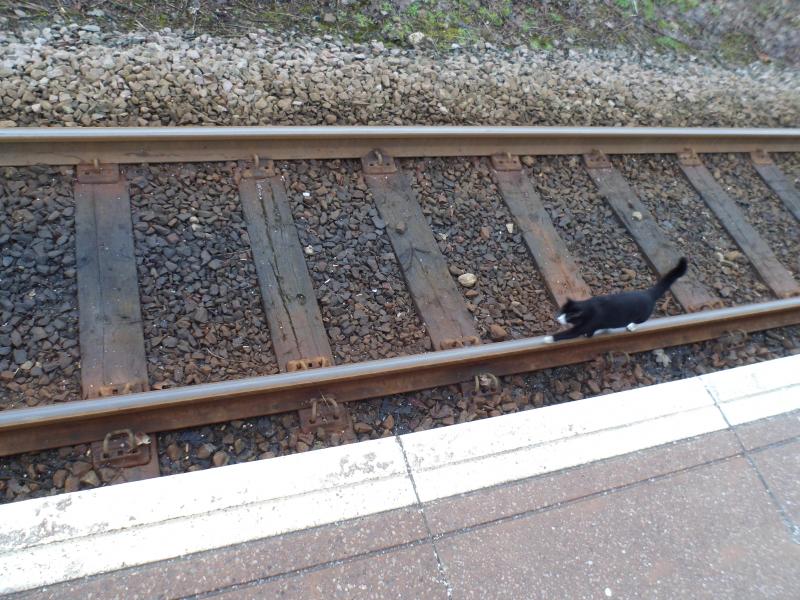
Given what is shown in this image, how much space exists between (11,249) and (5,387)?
905 mm

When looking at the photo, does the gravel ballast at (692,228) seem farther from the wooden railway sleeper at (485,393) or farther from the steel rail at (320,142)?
the wooden railway sleeper at (485,393)

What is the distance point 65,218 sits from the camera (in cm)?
372

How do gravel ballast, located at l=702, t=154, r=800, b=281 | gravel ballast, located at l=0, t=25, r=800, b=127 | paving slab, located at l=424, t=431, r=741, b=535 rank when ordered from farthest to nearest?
gravel ballast, located at l=702, t=154, r=800, b=281 < gravel ballast, located at l=0, t=25, r=800, b=127 < paving slab, located at l=424, t=431, r=741, b=535

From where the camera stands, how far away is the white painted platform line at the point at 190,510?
8.55 ft

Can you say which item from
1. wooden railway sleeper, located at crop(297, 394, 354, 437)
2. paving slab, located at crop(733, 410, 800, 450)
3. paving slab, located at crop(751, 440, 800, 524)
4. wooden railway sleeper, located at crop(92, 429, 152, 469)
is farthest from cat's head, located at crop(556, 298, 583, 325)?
wooden railway sleeper, located at crop(92, 429, 152, 469)

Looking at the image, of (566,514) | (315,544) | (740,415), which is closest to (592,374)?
(740,415)

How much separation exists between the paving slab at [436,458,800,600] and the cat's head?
108 centimetres

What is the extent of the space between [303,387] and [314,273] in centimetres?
89

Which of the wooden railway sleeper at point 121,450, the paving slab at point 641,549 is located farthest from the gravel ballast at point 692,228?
the wooden railway sleeper at point 121,450

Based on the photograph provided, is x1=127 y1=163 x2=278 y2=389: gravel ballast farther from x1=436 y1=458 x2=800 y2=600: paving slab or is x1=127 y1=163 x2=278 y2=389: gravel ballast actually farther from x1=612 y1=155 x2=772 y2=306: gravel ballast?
x1=612 y1=155 x2=772 y2=306: gravel ballast

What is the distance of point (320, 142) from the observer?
4484mm

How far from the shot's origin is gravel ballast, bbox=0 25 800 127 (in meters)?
4.31

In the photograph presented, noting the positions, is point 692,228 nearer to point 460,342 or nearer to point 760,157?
Answer: point 760,157

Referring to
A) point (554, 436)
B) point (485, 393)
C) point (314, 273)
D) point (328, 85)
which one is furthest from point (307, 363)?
point (328, 85)
